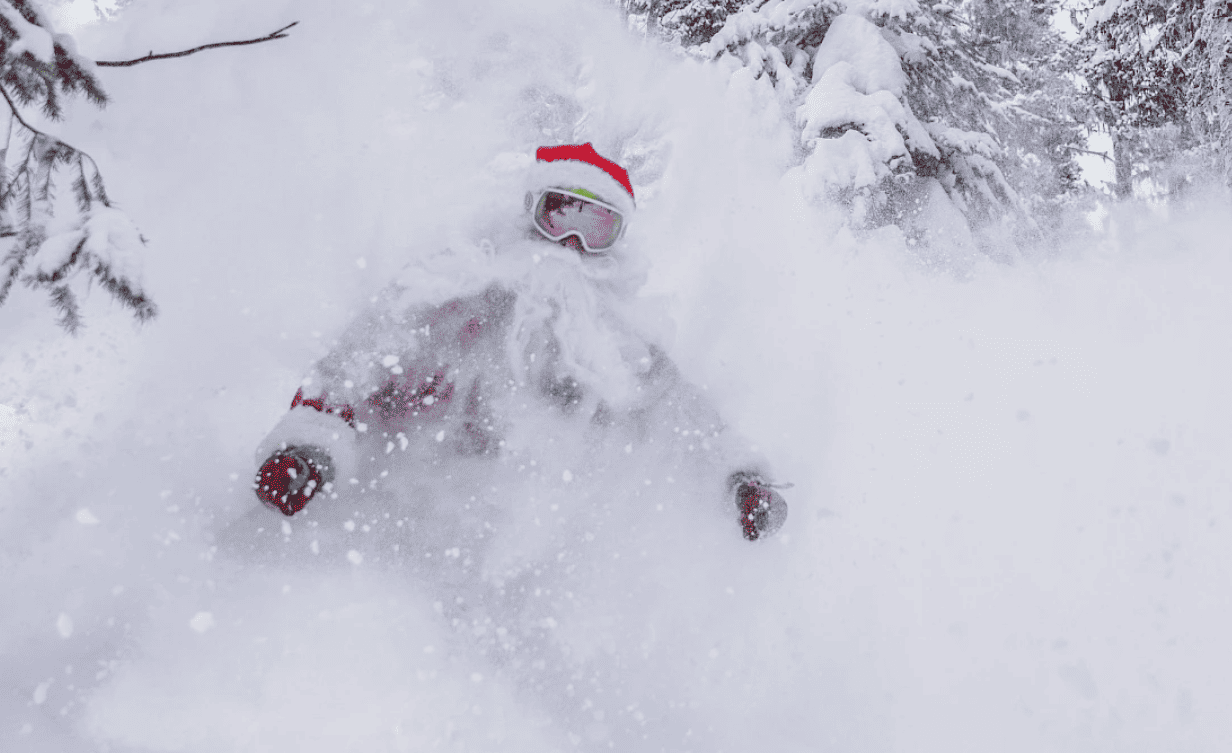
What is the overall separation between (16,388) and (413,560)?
8.31 ft

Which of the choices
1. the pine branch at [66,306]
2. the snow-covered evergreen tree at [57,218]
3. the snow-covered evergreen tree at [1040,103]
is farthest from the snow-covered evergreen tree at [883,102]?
the snow-covered evergreen tree at [1040,103]

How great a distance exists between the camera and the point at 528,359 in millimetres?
2941

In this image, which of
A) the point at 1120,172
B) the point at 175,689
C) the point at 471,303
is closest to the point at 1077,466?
the point at 471,303

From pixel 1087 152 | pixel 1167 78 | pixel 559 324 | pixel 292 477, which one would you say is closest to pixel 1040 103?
pixel 1087 152

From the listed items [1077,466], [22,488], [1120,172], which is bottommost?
[22,488]

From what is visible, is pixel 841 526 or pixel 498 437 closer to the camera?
pixel 498 437

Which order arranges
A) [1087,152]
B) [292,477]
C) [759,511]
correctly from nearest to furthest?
[292,477] → [759,511] → [1087,152]

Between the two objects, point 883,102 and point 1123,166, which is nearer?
point 883,102

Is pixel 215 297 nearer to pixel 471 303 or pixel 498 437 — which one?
pixel 471 303

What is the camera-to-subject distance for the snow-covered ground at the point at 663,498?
267cm

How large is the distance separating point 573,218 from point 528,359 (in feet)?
2.50

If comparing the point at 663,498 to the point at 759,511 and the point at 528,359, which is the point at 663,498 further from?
the point at 528,359

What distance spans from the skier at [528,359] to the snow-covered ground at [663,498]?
0.37m

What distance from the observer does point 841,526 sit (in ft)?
10.9
